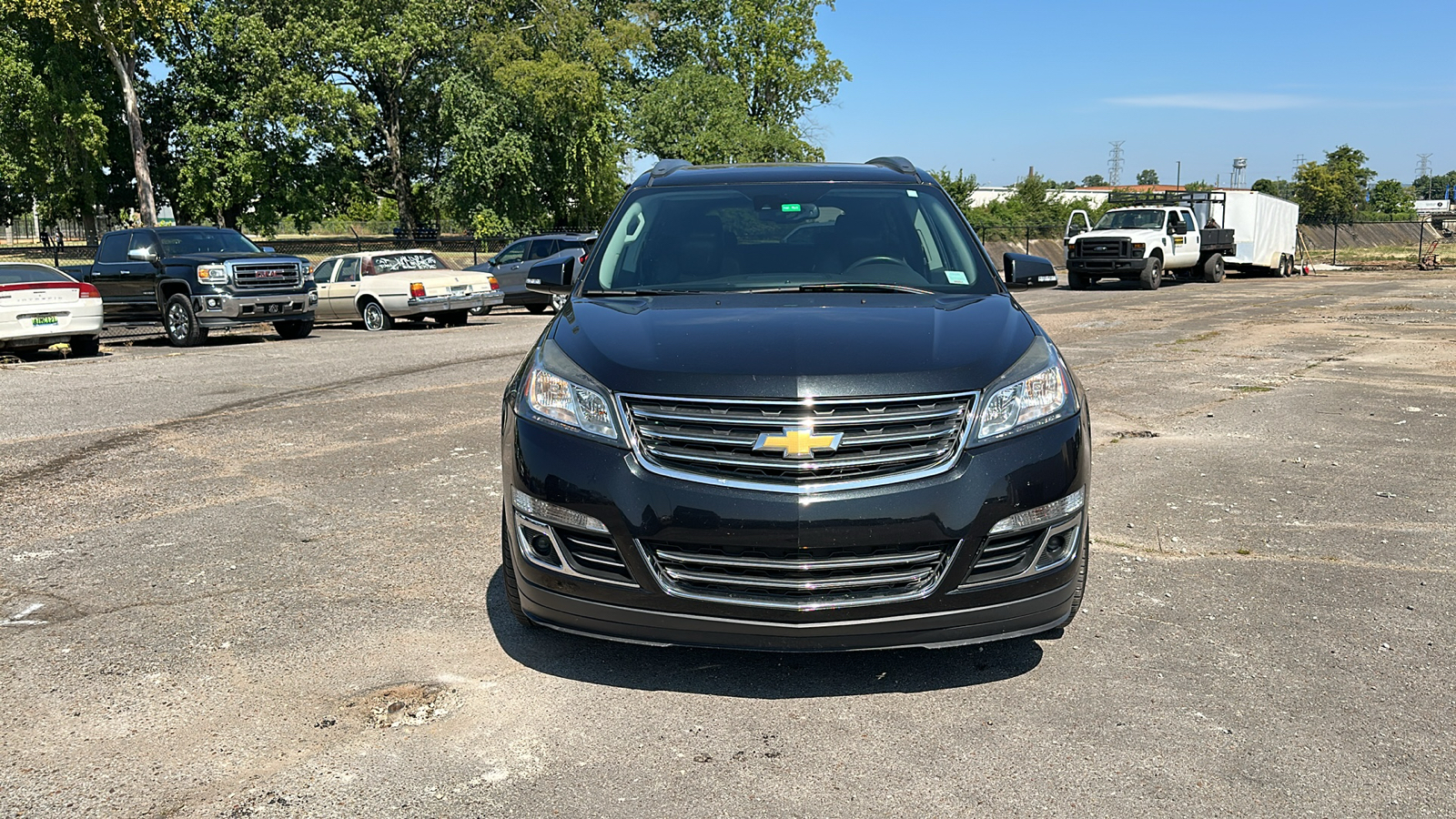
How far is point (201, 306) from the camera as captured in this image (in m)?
17.9

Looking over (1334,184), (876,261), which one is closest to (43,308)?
(876,261)

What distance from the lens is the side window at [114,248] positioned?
18781mm

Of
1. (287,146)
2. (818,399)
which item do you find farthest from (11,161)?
(818,399)

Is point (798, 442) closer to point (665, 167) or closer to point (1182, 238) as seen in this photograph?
point (665, 167)

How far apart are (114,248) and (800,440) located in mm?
18722

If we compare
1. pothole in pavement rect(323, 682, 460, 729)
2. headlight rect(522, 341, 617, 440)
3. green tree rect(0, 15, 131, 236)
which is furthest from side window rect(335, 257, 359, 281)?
green tree rect(0, 15, 131, 236)

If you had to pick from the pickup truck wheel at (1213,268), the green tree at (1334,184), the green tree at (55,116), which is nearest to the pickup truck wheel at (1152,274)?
the pickup truck wheel at (1213,268)

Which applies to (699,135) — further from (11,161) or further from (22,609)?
(22,609)

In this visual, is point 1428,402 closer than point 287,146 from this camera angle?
Yes

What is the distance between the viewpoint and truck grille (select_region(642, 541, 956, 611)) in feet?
11.3

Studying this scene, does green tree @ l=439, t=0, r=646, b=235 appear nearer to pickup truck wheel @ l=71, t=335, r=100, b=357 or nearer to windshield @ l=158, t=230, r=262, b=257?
windshield @ l=158, t=230, r=262, b=257

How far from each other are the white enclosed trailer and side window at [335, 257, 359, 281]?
26.3 metres

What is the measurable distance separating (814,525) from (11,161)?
4631 centimetres

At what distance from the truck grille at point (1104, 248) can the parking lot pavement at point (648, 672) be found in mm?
24255
